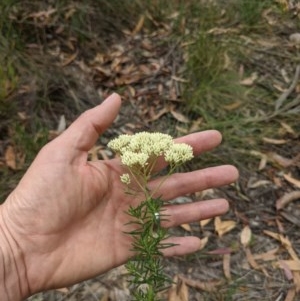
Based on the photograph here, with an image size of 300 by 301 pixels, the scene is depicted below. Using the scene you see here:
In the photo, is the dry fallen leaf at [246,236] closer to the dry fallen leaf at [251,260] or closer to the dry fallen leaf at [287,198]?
the dry fallen leaf at [251,260]

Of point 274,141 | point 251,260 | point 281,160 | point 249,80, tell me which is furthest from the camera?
point 249,80

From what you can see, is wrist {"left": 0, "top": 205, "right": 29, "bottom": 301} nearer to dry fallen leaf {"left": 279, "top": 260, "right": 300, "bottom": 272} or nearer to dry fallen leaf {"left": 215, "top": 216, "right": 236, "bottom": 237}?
dry fallen leaf {"left": 215, "top": 216, "right": 236, "bottom": 237}

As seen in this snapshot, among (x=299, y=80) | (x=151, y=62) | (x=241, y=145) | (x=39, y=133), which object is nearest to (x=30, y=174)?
(x=39, y=133)

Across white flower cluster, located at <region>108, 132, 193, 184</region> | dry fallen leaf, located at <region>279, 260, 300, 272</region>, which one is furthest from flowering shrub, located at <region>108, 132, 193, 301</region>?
dry fallen leaf, located at <region>279, 260, 300, 272</region>

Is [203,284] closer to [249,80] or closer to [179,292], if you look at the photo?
[179,292]

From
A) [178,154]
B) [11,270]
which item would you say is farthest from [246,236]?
[11,270]

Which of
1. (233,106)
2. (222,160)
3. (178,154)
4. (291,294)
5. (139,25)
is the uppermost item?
(178,154)
